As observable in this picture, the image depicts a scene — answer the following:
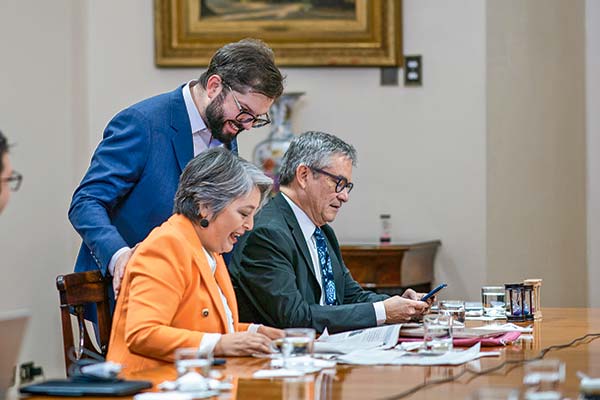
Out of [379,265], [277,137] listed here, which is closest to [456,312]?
[379,265]

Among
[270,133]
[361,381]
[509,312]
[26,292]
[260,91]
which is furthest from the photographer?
[270,133]

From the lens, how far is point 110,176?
337 centimetres

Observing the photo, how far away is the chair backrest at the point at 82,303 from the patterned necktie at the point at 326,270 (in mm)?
843

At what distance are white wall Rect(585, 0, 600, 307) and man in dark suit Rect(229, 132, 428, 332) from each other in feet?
9.40

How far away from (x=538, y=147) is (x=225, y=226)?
159 inches

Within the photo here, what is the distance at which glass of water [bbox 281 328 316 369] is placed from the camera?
250 cm

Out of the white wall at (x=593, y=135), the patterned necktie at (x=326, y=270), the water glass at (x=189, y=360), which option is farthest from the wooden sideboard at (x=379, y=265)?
the water glass at (x=189, y=360)

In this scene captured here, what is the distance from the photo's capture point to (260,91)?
3438mm

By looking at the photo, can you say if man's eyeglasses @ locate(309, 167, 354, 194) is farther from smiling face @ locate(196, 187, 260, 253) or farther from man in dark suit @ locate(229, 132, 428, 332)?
smiling face @ locate(196, 187, 260, 253)

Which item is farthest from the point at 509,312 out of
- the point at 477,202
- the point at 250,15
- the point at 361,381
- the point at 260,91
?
the point at 250,15

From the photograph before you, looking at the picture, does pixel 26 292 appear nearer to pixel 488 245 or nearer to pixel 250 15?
pixel 250 15

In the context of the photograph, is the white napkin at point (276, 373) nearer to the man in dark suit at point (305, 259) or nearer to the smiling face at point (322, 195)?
the man in dark suit at point (305, 259)

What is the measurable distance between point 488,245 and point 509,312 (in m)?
2.86

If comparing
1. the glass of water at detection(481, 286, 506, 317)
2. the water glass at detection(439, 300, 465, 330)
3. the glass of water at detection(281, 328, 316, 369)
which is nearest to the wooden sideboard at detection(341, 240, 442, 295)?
the glass of water at detection(481, 286, 506, 317)
